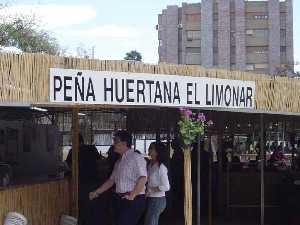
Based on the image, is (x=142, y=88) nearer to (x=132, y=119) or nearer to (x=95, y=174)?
(x=95, y=174)

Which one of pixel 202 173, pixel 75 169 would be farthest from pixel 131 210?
pixel 202 173

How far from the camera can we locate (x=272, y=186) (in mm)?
13875

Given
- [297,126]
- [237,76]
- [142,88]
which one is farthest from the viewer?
[297,126]

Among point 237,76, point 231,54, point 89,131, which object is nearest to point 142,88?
point 237,76

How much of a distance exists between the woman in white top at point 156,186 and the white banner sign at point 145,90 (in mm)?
825

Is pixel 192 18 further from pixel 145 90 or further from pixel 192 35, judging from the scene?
pixel 145 90

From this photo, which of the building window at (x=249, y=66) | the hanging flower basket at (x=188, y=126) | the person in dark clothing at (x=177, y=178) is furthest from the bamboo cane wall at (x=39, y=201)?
the building window at (x=249, y=66)

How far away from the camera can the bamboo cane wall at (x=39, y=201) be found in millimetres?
8294

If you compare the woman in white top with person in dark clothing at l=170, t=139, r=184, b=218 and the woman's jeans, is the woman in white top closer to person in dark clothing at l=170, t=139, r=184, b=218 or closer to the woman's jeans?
the woman's jeans

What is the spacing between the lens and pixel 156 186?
8305 millimetres

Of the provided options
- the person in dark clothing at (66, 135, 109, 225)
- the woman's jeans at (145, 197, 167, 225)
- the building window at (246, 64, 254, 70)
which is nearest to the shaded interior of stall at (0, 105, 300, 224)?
the person in dark clothing at (66, 135, 109, 225)

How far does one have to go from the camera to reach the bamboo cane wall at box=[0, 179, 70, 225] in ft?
27.2

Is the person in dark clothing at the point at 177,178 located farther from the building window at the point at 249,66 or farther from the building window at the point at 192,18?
the building window at the point at 192,18

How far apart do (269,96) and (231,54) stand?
6004cm
